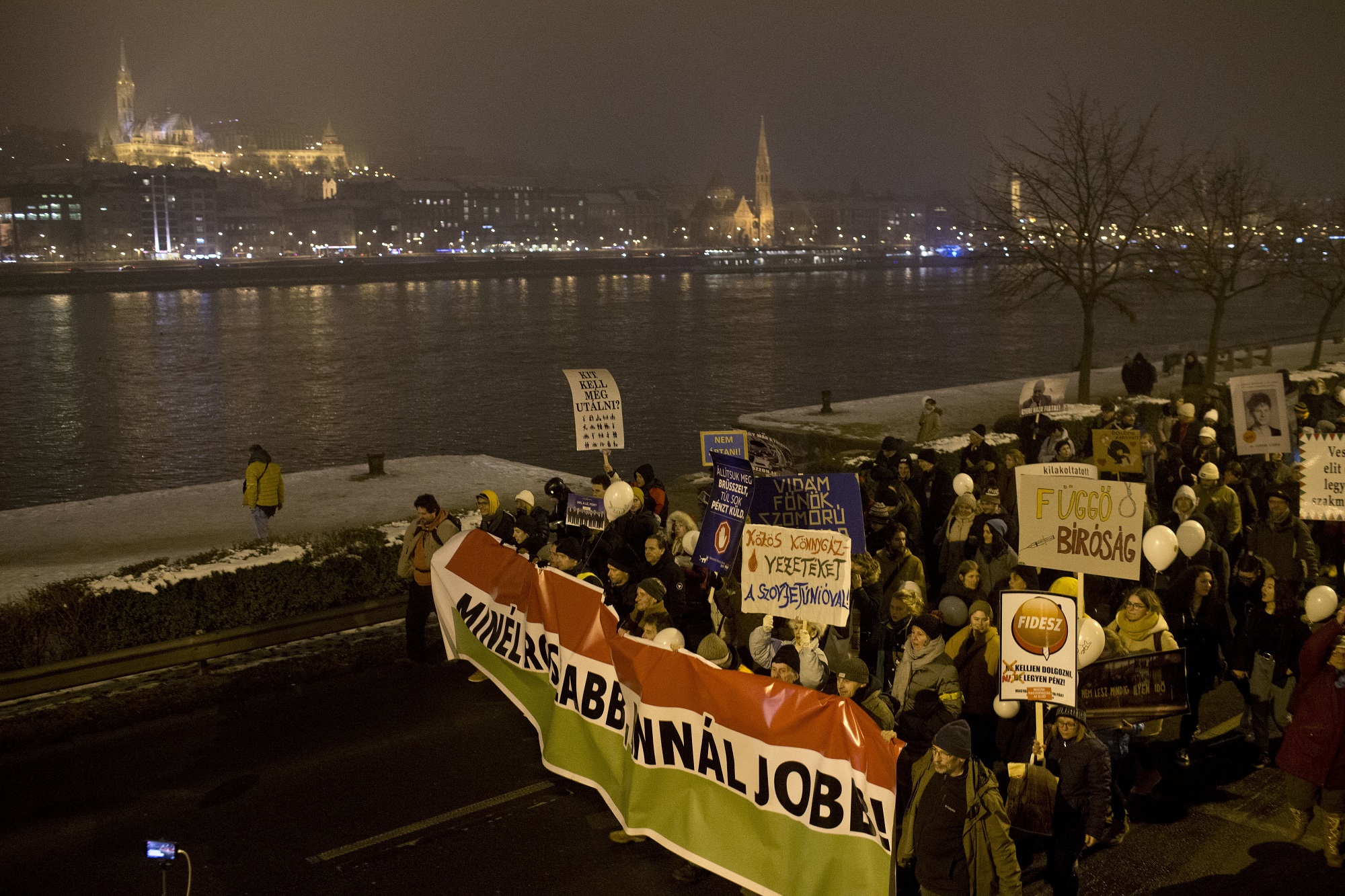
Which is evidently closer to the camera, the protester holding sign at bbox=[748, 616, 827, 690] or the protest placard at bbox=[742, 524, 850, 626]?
the protester holding sign at bbox=[748, 616, 827, 690]

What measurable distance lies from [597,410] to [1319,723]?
25.4 ft

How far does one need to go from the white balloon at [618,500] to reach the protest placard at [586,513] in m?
0.74

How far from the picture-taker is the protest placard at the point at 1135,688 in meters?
6.29

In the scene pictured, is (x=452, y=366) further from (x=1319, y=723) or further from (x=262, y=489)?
(x=1319, y=723)

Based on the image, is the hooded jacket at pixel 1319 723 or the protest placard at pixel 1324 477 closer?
the hooded jacket at pixel 1319 723

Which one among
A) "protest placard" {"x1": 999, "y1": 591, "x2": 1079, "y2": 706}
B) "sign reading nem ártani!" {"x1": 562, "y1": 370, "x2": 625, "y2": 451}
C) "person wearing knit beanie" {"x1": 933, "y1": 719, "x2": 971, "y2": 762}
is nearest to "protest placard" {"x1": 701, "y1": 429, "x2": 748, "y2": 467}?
"sign reading nem ártani!" {"x1": 562, "y1": 370, "x2": 625, "y2": 451}

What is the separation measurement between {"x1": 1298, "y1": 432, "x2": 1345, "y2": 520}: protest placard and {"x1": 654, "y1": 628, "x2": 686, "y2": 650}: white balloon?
227 inches

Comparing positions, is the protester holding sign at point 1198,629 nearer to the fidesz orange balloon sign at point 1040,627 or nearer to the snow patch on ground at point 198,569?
the fidesz orange balloon sign at point 1040,627

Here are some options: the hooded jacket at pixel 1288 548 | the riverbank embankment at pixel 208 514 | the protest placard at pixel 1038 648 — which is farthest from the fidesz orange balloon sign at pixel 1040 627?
the riverbank embankment at pixel 208 514

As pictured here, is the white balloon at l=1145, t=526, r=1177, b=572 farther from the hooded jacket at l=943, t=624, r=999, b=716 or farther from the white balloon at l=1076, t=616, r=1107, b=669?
the hooded jacket at l=943, t=624, r=999, b=716

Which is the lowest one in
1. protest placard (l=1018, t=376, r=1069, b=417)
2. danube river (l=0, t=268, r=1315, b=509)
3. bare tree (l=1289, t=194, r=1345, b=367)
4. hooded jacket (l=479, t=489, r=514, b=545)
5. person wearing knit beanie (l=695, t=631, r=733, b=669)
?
danube river (l=0, t=268, r=1315, b=509)

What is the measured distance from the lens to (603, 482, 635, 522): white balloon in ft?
31.1

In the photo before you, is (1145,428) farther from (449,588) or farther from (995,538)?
A: (449,588)

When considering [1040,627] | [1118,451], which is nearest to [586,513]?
[1118,451]
